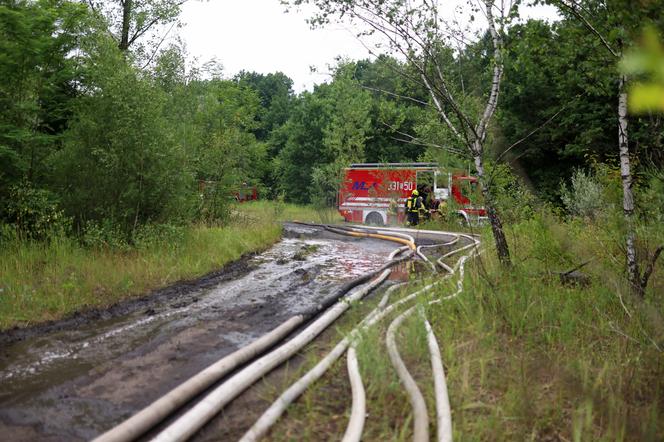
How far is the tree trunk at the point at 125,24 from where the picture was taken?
49.6ft

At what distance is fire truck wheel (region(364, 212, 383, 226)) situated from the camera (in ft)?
62.8

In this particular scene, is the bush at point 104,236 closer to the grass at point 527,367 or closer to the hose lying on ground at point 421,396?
the grass at point 527,367

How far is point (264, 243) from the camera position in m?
11.8

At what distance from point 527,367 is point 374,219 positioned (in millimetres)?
15635

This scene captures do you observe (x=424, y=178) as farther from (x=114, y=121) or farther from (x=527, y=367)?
(x=527, y=367)

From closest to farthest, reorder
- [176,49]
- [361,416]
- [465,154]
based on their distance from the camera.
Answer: [361,416] → [465,154] → [176,49]

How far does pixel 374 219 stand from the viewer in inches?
761

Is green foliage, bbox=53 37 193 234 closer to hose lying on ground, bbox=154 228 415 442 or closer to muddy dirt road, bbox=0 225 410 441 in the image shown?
muddy dirt road, bbox=0 225 410 441

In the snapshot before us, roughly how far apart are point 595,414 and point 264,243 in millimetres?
9366

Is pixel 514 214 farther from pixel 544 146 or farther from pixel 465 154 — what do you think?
pixel 544 146

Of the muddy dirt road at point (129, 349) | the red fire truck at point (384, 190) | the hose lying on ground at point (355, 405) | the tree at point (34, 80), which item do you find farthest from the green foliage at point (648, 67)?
the red fire truck at point (384, 190)

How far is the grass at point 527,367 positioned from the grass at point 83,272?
3.07 m

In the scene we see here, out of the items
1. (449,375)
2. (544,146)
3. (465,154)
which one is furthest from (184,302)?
(544,146)

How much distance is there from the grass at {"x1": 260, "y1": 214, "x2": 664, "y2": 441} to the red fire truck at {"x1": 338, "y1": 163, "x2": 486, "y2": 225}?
1140 centimetres
